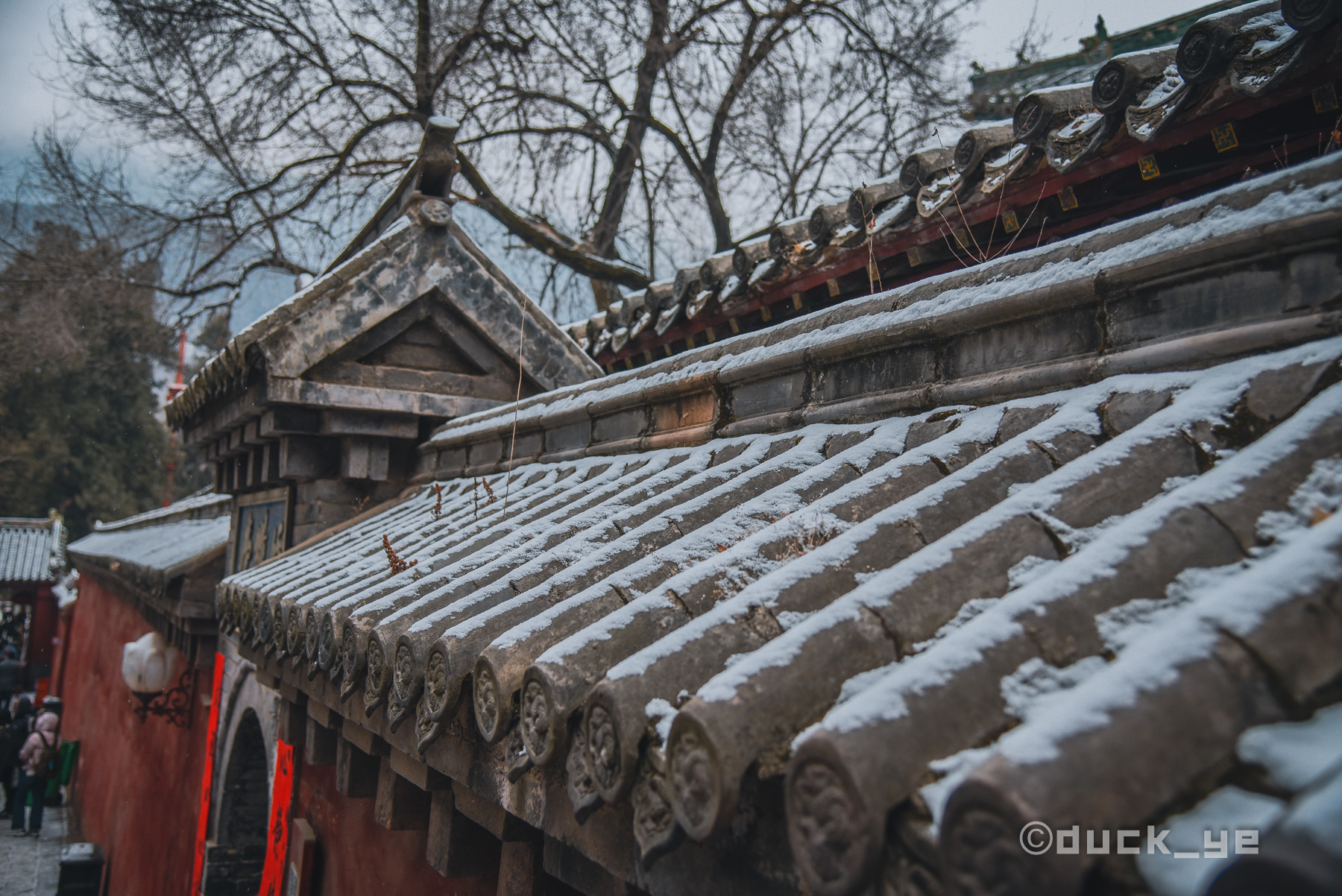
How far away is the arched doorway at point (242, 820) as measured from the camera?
615 cm

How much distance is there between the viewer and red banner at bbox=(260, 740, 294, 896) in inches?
181

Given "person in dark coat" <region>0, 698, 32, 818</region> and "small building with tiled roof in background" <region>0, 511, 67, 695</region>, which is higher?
"small building with tiled roof in background" <region>0, 511, 67, 695</region>

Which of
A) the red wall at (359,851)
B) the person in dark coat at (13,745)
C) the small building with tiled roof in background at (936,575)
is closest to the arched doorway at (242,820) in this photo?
the red wall at (359,851)

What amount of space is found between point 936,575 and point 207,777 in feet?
23.8

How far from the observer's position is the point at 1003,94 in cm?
1010

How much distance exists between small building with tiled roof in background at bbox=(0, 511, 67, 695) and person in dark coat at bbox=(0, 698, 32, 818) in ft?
20.9

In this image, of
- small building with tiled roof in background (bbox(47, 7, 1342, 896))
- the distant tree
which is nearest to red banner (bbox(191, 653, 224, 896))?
small building with tiled roof in background (bbox(47, 7, 1342, 896))

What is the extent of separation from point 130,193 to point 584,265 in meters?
6.62

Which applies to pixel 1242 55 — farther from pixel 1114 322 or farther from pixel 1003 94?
pixel 1003 94

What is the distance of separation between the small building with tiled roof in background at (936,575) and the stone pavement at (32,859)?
959 cm

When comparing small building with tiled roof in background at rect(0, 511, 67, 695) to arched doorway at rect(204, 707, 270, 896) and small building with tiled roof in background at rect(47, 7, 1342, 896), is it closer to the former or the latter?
arched doorway at rect(204, 707, 270, 896)

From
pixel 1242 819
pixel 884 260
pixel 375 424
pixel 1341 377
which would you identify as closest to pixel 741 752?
pixel 1242 819

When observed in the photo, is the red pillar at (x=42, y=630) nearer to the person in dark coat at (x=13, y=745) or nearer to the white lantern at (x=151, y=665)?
the person in dark coat at (x=13, y=745)

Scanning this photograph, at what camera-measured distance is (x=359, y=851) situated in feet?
12.0
